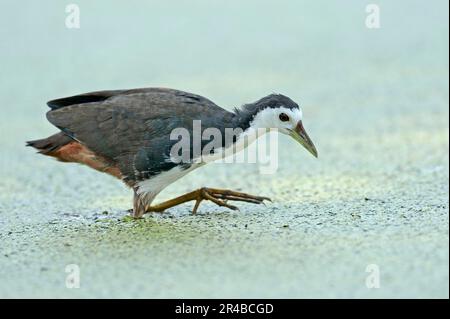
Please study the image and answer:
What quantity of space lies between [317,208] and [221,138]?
716mm

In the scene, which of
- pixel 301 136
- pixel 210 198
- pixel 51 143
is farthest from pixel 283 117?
pixel 51 143

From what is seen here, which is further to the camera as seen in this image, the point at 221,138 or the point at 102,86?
Answer: the point at 102,86

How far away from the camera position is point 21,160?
671cm

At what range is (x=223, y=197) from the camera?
5.34 meters

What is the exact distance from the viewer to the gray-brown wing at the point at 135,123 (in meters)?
4.88

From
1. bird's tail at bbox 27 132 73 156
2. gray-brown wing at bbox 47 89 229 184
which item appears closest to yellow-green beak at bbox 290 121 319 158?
gray-brown wing at bbox 47 89 229 184

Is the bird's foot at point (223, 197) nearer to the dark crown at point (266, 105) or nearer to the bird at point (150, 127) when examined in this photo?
the bird at point (150, 127)

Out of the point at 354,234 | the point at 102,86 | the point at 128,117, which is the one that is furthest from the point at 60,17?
the point at 354,234

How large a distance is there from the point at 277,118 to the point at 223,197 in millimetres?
690

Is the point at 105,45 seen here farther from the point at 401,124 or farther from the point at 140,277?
the point at 140,277

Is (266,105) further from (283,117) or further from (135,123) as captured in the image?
(135,123)

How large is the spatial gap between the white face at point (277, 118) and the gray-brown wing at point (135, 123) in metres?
0.21

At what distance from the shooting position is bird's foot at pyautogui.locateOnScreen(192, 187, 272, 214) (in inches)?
205

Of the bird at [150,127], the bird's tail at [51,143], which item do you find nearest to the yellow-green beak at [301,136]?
the bird at [150,127]
